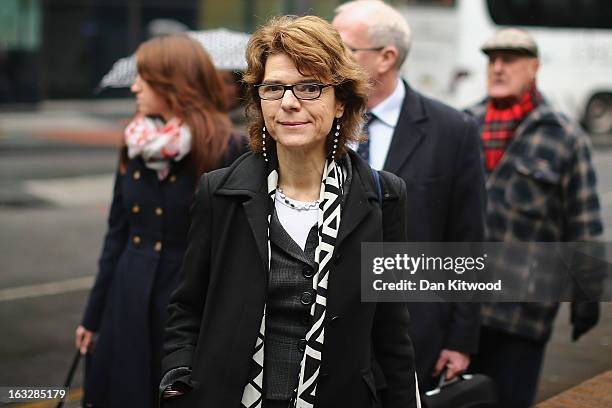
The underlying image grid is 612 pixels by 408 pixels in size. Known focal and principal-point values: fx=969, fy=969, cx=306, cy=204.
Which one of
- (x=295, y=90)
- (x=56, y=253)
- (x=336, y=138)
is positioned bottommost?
(x=56, y=253)

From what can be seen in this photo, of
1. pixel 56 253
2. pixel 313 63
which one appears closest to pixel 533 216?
pixel 313 63

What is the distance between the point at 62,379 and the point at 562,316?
148 inches

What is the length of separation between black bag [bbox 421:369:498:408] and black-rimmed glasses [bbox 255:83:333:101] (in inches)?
42.5

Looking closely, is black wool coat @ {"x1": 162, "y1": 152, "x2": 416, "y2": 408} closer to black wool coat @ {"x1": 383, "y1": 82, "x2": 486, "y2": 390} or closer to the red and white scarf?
black wool coat @ {"x1": 383, "y1": 82, "x2": 486, "y2": 390}

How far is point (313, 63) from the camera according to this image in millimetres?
2471

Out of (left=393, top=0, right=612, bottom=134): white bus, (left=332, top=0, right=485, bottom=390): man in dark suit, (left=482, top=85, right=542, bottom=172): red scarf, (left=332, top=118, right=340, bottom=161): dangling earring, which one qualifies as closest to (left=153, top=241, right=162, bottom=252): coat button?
(left=332, top=0, right=485, bottom=390): man in dark suit

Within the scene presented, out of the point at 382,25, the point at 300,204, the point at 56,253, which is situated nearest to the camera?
the point at 300,204

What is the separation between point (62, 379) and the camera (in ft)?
18.7

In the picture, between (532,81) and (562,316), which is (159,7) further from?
(532,81)

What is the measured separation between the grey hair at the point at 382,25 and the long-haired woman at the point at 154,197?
2.13 feet

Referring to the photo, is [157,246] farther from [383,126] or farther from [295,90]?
[295,90]

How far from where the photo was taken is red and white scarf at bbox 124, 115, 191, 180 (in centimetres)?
372

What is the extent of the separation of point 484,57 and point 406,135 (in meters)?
14.3

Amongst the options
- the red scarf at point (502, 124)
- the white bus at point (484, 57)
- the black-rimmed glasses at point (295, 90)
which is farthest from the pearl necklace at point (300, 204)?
the white bus at point (484, 57)
